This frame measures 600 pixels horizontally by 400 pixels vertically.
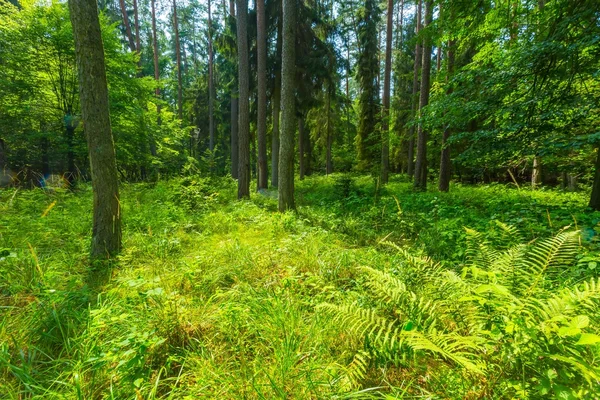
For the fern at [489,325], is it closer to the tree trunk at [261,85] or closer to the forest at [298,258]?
the forest at [298,258]

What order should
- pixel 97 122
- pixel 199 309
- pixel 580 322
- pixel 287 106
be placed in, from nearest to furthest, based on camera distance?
pixel 580 322
pixel 199 309
pixel 97 122
pixel 287 106

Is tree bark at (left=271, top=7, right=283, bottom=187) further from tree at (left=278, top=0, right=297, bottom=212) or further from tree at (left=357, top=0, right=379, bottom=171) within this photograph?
tree at (left=278, top=0, right=297, bottom=212)

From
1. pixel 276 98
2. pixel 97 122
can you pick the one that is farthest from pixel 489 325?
pixel 276 98

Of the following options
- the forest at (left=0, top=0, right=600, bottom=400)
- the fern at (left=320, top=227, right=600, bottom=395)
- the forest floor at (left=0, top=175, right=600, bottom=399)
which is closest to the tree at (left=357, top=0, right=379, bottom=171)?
the forest at (left=0, top=0, right=600, bottom=400)

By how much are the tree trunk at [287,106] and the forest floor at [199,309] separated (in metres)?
1.84

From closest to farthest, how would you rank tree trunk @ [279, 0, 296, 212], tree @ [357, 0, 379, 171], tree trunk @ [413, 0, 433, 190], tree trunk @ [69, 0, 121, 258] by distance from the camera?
1. tree trunk @ [69, 0, 121, 258]
2. tree trunk @ [279, 0, 296, 212]
3. tree trunk @ [413, 0, 433, 190]
4. tree @ [357, 0, 379, 171]

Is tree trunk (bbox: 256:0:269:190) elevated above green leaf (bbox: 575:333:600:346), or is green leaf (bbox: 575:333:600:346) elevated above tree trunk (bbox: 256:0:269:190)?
tree trunk (bbox: 256:0:269:190)

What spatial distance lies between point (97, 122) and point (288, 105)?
4.22m

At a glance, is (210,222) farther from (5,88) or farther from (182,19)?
(182,19)

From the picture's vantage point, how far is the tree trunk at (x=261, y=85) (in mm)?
9586

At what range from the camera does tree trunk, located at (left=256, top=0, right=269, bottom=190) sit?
9.59 m

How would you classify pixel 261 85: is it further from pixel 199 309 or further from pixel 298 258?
pixel 199 309

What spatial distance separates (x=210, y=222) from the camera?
5.40m

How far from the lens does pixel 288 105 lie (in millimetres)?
6473
